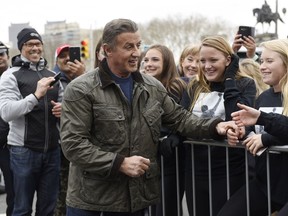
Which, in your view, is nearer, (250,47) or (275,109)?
(275,109)

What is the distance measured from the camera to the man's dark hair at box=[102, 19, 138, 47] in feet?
11.3

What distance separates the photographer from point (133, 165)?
3359 mm

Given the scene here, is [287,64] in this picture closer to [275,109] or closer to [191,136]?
[275,109]

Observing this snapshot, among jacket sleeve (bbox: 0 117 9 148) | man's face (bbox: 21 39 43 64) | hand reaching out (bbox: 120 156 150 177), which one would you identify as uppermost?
man's face (bbox: 21 39 43 64)

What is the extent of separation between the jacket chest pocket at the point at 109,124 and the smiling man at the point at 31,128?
4.84 ft

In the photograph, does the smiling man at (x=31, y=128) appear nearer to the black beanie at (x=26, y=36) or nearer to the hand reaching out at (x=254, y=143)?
the black beanie at (x=26, y=36)

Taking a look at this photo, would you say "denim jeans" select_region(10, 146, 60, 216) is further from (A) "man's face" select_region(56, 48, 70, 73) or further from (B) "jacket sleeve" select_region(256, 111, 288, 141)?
(B) "jacket sleeve" select_region(256, 111, 288, 141)

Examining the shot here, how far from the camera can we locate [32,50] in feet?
17.2

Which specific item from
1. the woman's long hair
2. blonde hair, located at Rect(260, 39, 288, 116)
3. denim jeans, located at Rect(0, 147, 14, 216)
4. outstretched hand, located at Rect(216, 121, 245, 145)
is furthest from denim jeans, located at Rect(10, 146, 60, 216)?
blonde hair, located at Rect(260, 39, 288, 116)

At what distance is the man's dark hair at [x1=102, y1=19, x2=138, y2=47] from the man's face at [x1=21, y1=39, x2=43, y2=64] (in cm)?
186

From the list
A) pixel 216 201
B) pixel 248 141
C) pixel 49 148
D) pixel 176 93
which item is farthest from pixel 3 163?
pixel 248 141

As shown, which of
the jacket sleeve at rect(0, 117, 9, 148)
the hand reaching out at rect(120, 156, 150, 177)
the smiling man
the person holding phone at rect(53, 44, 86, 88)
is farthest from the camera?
the jacket sleeve at rect(0, 117, 9, 148)

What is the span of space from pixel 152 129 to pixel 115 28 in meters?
0.71

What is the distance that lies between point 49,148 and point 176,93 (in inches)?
52.2
